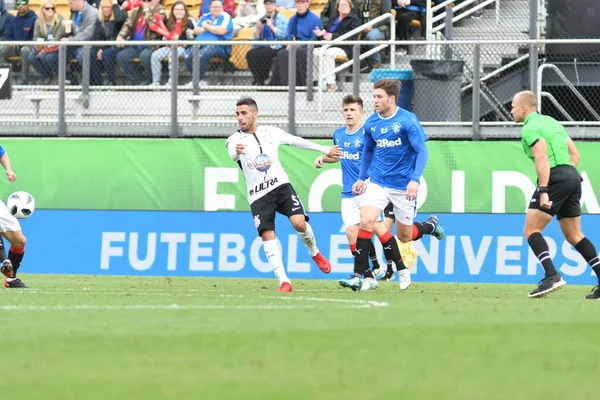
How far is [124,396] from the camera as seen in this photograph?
541cm

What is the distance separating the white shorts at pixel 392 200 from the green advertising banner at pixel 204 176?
4625 mm

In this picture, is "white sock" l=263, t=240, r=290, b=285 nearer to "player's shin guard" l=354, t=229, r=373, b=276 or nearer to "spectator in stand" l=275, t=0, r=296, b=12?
"player's shin guard" l=354, t=229, r=373, b=276

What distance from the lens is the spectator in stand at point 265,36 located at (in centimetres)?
1920

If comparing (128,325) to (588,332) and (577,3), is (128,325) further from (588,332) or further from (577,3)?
(577,3)

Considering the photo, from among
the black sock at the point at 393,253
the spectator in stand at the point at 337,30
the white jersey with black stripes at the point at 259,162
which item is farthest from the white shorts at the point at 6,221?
the spectator in stand at the point at 337,30

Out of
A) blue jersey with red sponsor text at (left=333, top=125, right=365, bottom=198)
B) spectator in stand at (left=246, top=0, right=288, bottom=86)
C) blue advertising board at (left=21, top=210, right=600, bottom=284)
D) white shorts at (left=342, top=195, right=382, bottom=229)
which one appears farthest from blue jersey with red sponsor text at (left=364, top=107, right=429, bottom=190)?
spectator in stand at (left=246, top=0, right=288, bottom=86)

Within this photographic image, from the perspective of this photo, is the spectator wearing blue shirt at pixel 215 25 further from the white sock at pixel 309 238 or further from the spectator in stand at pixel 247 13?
the white sock at pixel 309 238

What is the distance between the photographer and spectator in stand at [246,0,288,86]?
1920 centimetres

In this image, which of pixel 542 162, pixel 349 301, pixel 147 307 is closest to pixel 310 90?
pixel 542 162

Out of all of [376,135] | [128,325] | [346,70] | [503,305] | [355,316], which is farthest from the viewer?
[346,70]

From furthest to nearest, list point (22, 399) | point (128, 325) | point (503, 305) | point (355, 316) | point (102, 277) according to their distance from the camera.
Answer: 1. point (102, 277)
2. point (503, 305)
3. point (355, 316)
4. point (128, 325)
5. point (22, 399)

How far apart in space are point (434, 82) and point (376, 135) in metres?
5.33

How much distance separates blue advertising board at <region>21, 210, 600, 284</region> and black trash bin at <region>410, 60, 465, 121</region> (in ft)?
5.10

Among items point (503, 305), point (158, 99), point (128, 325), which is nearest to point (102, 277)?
point (158, 99)
